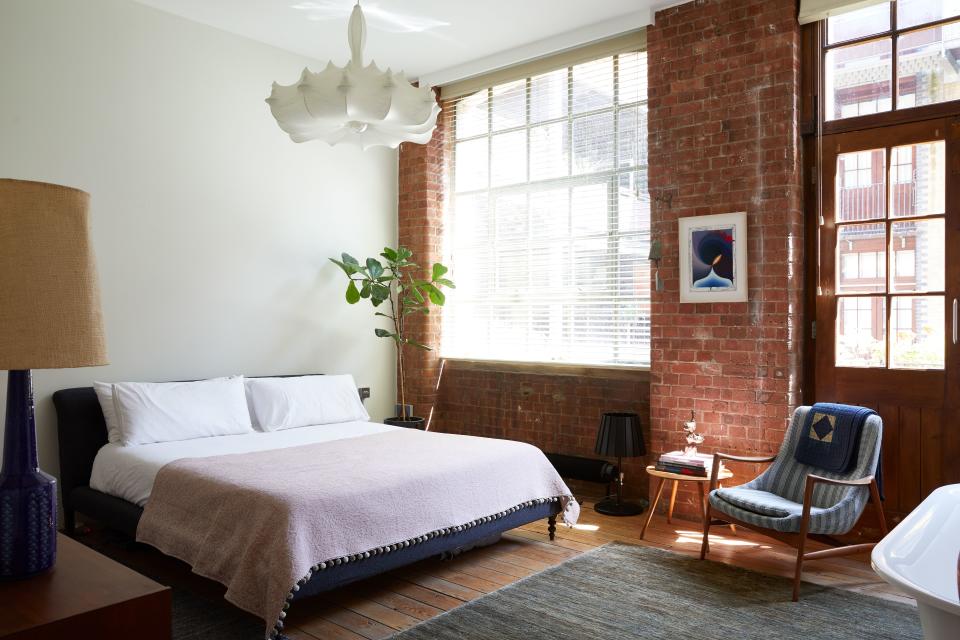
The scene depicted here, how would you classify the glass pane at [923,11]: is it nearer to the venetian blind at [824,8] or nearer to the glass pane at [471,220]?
the venetian blind at [824,8]

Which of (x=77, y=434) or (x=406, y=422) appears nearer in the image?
(x=77, y=434)

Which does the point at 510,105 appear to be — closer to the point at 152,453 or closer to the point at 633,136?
the point at 633,136

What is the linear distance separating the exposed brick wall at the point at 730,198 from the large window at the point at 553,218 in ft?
1.19

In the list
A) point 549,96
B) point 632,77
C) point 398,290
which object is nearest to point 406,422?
point 398,290

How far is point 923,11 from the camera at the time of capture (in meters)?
4.24

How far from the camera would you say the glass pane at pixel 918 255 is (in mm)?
4176

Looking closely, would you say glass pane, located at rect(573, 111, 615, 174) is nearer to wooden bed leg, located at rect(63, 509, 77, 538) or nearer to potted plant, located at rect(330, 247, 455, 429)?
potted plant, located at rect(330, 247, 455, 429)

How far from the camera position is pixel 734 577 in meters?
3.81

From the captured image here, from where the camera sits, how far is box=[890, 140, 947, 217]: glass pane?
418 cm

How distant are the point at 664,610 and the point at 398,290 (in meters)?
3.99

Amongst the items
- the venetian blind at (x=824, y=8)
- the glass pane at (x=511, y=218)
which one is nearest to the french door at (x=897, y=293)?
the venetian blind at (x=824, y=8)

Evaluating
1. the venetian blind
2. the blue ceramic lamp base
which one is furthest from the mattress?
the venetian blind

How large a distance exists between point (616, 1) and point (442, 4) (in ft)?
3.95

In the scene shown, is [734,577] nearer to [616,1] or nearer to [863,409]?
[863,409]
